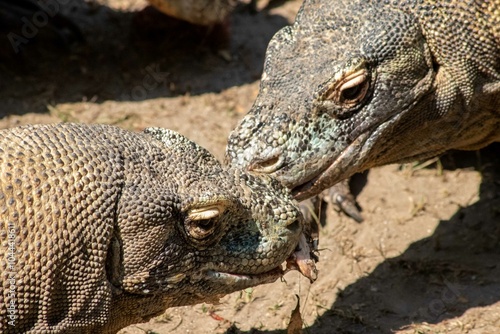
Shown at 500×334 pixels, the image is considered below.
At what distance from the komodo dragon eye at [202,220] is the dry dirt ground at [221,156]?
6.21 feet

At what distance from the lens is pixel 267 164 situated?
5.89 meters

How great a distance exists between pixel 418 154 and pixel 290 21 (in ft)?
16.5

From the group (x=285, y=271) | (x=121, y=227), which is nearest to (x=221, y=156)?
(x=285, y=271)

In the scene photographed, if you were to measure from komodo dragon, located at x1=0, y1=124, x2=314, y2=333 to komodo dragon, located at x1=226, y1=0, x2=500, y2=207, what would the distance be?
95cm

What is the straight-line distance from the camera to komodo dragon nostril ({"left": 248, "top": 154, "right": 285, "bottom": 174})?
5.86 metres

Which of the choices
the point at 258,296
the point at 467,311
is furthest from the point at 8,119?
the point at 467,311

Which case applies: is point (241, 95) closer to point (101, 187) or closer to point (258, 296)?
point (258, 296)

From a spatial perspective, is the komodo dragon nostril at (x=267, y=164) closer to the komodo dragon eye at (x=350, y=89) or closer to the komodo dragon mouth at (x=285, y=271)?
the komodo dragon eye at (x=350, y=89)

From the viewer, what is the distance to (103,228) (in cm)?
439

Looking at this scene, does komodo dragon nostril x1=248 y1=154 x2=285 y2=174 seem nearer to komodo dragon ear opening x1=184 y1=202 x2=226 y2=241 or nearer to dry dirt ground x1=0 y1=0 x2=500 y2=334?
komodo dragon ear opening x1=184 y1=202 x2=226 y2=241

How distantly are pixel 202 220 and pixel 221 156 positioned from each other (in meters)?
4.11

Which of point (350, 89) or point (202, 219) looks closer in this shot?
point (202, 219)

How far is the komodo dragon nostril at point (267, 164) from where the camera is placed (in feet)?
19.2

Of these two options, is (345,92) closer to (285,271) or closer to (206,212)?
(285,271)
